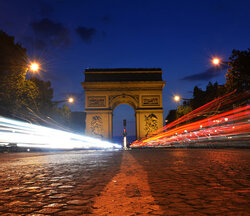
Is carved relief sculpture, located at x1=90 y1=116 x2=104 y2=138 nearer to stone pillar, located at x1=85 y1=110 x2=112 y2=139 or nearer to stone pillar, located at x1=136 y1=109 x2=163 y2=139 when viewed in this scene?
stone pillar, located at x1=85 y1=110 x2=112 y2=139

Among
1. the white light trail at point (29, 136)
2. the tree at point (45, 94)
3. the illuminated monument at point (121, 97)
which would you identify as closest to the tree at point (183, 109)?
the illuminated monument at point (121, 97)

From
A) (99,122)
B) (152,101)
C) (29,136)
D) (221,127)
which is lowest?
(29,136)

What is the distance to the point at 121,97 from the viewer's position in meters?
40.6

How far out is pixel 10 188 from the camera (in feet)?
9.35

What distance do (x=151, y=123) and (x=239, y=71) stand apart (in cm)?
2184

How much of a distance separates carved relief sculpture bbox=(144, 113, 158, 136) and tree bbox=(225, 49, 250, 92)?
67.1 ft

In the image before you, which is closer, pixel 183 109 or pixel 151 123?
pixel 183 109

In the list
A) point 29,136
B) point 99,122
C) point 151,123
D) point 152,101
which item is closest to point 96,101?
point 99,122

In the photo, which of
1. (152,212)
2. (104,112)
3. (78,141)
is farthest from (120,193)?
(104,112)

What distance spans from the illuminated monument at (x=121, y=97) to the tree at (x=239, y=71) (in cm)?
2063

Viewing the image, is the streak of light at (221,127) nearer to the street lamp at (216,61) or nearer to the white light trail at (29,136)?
the street lamp at (216,61)

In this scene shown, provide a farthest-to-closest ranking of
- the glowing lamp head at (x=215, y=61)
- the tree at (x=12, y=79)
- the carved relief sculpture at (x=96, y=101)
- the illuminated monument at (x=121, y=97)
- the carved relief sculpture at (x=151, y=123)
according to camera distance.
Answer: the carved relief sculpture at (x=96, y=101)
the illuminated monument at (x=121, y=97)
the carved relief sculpture at (x=151, y=123)
the tree at (x=12, y=79)
the glowing lamp head at (x=215, y=61)

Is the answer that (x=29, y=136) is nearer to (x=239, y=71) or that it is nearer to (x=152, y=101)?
(x=239, y=71)

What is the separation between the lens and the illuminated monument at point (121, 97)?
39406mm
